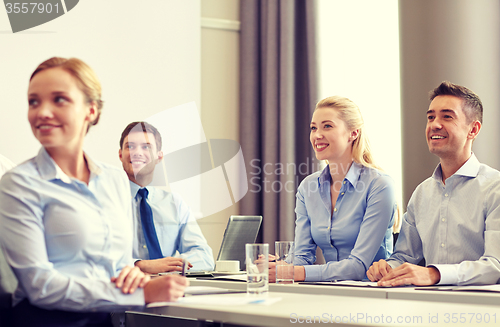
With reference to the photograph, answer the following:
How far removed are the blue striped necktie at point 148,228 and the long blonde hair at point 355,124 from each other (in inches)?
34.6

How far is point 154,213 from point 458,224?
4.15 ft

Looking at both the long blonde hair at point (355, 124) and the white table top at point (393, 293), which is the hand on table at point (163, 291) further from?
the long blonde hair at point (355, 124)

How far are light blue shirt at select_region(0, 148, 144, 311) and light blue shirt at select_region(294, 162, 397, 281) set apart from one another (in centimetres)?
97

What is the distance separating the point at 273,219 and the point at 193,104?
3.44 ft

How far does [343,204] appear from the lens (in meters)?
2.20

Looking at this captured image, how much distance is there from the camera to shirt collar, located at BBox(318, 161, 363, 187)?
2203 mm

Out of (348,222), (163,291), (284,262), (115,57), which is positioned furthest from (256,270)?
(115,57)

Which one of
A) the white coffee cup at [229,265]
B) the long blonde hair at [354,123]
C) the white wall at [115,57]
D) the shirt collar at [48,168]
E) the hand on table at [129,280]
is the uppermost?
the white wall at [115,57]

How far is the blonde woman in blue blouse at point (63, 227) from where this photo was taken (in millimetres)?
1062

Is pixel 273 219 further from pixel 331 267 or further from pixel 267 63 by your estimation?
pixel 331 267

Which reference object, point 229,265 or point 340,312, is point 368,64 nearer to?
point 229,265

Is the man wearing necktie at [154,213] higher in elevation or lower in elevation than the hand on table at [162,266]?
higher

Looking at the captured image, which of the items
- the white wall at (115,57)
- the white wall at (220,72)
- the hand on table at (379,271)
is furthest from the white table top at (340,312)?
the white wall at (220,72)

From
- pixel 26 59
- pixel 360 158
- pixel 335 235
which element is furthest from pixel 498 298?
pixel 26 59
